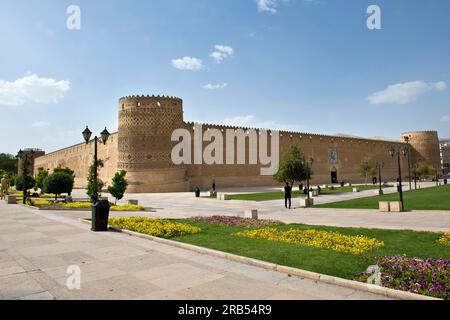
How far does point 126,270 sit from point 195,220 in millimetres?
6490

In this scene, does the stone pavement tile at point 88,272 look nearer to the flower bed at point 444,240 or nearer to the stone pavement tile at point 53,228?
the stone pavement tile at point 53,228

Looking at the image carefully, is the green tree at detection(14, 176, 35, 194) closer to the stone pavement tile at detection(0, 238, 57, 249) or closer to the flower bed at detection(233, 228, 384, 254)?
the stone pavement tile at detection(0, 238, 57, 249)

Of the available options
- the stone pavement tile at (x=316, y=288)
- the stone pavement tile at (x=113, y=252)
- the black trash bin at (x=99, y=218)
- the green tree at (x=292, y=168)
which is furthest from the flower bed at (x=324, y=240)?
the green tree at (x=292, y=168)

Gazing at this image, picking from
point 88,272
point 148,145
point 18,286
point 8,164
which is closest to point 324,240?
point 88,272

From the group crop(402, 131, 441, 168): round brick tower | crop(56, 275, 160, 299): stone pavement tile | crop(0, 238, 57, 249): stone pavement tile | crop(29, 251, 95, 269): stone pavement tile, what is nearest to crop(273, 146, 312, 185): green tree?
crop(0, 238, 57, 249): stone pavement tile

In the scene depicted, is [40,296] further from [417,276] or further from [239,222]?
[239,222]

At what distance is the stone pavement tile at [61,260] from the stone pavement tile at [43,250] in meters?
0.31

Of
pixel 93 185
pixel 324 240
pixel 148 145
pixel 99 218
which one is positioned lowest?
pixel 324 240

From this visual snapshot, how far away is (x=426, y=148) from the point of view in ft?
231

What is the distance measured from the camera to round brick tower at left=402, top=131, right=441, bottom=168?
69.9 meters

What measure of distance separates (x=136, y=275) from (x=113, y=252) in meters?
1.97

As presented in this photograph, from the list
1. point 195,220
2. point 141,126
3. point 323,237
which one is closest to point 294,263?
point 323,237

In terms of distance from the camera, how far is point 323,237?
25.1 ft

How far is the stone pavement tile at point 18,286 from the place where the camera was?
4.27 metres
